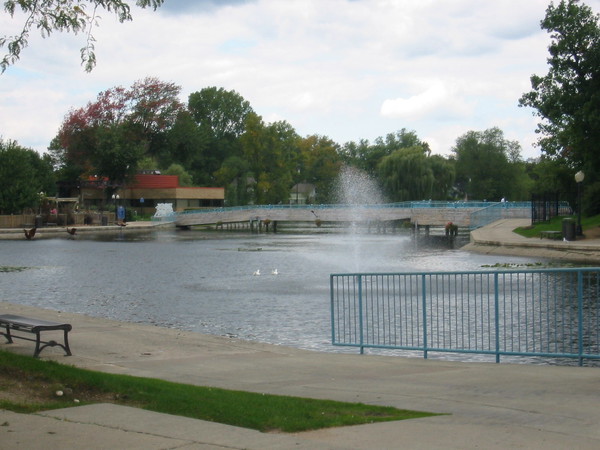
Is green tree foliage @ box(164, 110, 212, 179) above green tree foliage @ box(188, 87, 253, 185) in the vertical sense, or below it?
below

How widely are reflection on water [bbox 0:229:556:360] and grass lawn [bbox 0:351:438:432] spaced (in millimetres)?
6845

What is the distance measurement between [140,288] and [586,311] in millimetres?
19675

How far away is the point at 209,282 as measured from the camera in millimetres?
32500

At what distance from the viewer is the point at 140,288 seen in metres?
30.0

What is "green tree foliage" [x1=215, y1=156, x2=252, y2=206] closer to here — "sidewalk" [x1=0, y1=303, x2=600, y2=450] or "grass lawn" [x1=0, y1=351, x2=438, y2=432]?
"sidewalk" [x1=0, y1=303, x2=600, y2=450]

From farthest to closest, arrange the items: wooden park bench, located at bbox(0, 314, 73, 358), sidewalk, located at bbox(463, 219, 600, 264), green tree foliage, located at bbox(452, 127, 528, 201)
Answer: green tree foliage, located at bbox(452, 127, 528, 201) → sidewalk, located at bbox(463, 219, 600, 264) → wooden park bench, located at bbox(0, 314, 73, 358)

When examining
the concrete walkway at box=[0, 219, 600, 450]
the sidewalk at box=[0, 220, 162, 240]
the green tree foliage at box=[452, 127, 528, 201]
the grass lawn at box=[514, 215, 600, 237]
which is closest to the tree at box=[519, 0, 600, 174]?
the grass lawn at box=[514, 215, 600, 237]

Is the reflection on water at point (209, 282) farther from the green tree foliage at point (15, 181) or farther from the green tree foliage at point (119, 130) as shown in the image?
the green tree foliage at point (119, 130)

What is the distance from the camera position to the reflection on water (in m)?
20.9

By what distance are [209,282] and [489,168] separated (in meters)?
112

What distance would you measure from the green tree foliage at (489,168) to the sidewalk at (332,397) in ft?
408

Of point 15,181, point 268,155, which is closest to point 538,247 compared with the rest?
point 15,181

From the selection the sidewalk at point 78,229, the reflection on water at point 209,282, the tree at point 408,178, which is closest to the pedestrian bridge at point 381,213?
the sidewalk at point 78,229

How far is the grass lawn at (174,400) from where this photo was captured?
8.30m
